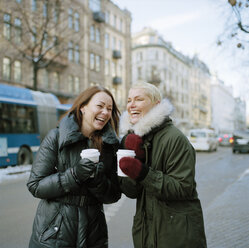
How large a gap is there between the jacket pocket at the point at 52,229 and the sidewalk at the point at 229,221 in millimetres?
2924

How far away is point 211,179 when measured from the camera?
10789 millimetres

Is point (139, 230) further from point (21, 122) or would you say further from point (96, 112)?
point (21, 122)

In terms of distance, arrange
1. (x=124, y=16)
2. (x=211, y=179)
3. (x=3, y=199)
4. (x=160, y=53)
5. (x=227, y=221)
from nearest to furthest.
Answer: (x=227, y=221)
(x=3, y=199)
(x=211, y=179)
(x=124, y=16)
(x=160, y=53)

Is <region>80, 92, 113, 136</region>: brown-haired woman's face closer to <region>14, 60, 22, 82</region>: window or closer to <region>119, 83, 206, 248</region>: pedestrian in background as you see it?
<region>119, 83, 206, 248</region>: pedestrian in background

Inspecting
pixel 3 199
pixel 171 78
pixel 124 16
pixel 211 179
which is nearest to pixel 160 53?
pixel 171 78

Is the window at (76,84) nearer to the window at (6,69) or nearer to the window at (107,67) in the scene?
the window at (107,67)

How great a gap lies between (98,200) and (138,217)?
349 millimetres

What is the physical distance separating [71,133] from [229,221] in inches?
169

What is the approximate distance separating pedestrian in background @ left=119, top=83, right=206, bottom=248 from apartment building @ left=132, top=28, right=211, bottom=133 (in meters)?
39.5

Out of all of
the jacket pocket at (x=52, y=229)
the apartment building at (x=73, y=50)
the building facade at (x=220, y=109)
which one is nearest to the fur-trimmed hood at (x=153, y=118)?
the jacket pocket at (x=52, y=229)

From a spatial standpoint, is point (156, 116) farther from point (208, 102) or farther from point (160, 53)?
point (208, 102)

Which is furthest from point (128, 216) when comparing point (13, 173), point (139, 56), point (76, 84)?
point (139, 56)

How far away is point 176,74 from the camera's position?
65.9 m

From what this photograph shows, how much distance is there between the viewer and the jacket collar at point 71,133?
2.28 meters
